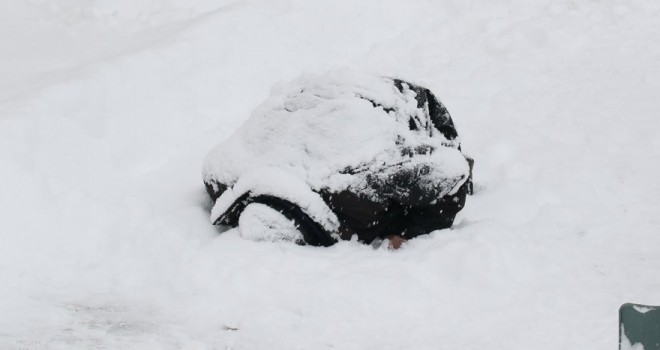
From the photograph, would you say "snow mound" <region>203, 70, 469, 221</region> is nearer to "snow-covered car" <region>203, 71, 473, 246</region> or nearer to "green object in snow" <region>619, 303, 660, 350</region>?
"snow-covered car" <region>203, 71, 473, 246</region>

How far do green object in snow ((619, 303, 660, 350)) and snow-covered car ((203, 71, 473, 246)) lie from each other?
8.34 feet

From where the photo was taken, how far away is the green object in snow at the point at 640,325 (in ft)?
8.30

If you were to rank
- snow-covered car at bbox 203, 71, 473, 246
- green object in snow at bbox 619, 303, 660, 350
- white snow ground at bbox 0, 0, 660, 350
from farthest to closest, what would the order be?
snow-covered car at bbox 203, 71, 473, 246, white snow ground at bbox 0, 0, 660, 350, green object in snow at bbox 619, 303, 660, 350

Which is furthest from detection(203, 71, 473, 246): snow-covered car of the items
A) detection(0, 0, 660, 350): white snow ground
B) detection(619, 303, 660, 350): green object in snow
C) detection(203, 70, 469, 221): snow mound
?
detection(619, 303, 660, 350): green object in snow

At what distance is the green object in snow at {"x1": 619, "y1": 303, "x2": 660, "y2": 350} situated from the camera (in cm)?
253

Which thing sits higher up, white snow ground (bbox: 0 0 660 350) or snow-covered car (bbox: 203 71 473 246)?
snow-covered car (bbox: 203 71 473 246)

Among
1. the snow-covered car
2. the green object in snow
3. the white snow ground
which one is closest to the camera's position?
the green object in snow

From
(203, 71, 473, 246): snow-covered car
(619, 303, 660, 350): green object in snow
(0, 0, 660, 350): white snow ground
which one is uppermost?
(619, 303, 660, 350): green object in snow

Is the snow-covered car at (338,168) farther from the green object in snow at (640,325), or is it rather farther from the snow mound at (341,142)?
the green object in snow at (640,325)

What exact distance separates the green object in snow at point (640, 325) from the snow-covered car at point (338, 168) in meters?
2.54

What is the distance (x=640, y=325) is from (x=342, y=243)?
2.69m

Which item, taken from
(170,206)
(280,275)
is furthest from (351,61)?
(280,275)

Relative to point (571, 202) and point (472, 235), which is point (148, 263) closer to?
point (472, 235)

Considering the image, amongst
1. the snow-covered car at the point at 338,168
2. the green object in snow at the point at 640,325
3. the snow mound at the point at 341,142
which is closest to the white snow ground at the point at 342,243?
the snow-covered car at the point at 338,168
